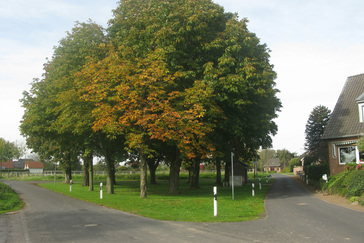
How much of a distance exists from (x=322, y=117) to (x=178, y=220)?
170 feet

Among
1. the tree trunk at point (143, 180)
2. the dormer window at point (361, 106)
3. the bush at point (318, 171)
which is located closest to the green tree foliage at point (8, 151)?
the tree trunk at point (143, 180)

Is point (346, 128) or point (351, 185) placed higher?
point (346, 128)

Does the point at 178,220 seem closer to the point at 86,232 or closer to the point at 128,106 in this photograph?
the point at 86,232

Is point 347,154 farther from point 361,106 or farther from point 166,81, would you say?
point 166,81

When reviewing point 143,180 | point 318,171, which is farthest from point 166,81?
point 318,171

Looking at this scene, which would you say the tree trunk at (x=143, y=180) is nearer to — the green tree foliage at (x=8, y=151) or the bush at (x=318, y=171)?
the bush at (x=318, y=171)

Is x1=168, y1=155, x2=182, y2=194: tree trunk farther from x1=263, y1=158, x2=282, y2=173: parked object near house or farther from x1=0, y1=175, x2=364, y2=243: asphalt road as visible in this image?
x1=263, y1=158, x2=282, y2=173: parked object near house

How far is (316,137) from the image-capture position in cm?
5616

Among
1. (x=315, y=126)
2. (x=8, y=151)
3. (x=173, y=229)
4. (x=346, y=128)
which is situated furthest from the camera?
(x=8, y=151)

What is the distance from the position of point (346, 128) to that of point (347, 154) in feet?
6.88

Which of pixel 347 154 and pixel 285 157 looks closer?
pixel 347 154

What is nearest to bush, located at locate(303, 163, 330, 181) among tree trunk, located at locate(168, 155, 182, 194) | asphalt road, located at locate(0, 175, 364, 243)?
tree trunk, located at locate(168, 155, 182, 194)

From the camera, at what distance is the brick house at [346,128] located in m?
25.6

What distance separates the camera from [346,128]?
1040 inches
